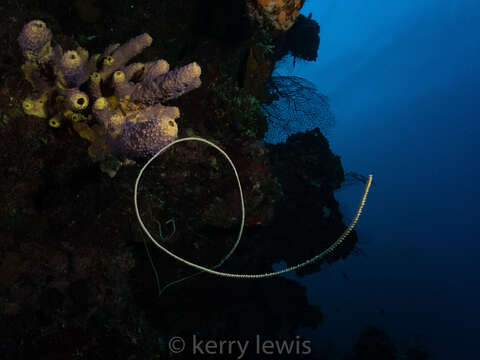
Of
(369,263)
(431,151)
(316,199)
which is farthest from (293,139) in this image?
(431,151)

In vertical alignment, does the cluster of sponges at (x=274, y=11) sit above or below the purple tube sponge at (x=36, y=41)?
above

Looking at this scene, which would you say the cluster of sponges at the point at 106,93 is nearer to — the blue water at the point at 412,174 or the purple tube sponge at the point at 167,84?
the purple tube sponge at the point at 167,84

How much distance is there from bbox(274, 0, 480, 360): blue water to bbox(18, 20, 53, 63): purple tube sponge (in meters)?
36.4

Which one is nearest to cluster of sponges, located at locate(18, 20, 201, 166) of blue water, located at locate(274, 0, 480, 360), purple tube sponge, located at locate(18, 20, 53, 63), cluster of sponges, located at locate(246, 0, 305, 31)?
purple tube sponge, located at locate(18, 20, 53, 63)

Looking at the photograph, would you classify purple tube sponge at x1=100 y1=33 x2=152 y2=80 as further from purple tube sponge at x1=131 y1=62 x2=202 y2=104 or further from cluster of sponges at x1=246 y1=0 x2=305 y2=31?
cluster of sponges at x1=246 y1=0 x2=305 y2=31

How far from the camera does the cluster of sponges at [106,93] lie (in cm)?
196

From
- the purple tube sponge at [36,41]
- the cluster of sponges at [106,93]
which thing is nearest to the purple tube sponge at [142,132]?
the cluster of sponges at [106,93]

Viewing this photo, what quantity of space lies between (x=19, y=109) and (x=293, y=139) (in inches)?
295

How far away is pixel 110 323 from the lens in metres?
2.75

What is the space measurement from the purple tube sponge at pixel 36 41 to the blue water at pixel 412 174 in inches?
1432

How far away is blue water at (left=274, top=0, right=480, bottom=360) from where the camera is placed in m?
45.2

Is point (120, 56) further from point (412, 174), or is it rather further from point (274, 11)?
point (412, 174)

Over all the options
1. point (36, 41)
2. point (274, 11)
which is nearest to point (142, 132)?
point (36, 41)

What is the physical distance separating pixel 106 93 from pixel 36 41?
600mm
